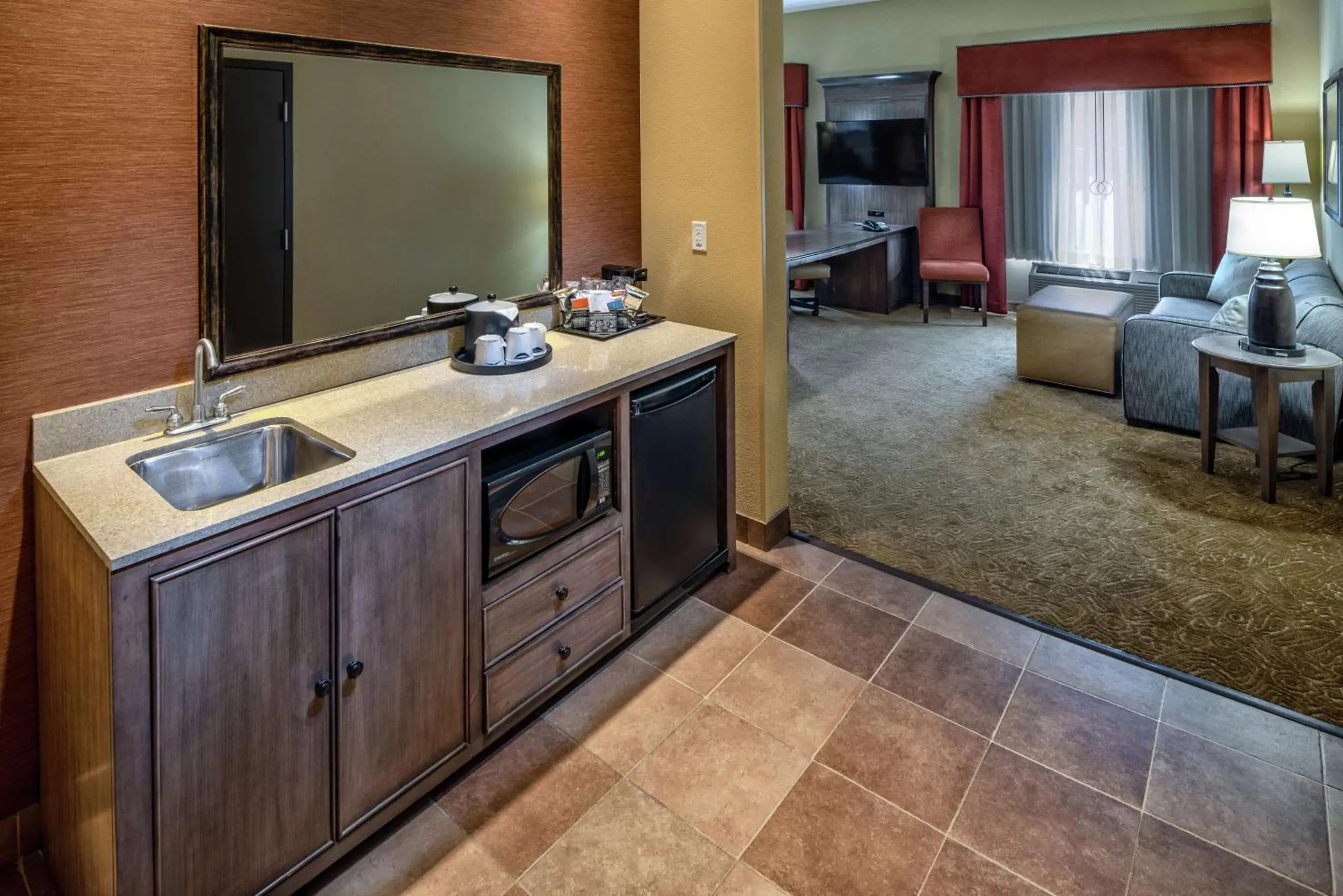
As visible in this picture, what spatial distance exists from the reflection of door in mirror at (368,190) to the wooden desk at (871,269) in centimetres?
446

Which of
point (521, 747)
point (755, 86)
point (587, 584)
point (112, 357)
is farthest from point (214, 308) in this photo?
point (755, 86)

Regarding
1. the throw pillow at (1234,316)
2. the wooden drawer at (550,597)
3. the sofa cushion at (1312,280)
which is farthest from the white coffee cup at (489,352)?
the sofa cushion at (1312,280)

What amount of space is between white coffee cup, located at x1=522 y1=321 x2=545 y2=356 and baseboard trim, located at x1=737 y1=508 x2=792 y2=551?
109 cm

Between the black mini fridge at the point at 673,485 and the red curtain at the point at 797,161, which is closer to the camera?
the black mini fridge at the point at 673,485

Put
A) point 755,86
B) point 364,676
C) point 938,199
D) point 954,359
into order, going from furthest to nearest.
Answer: point 938,199 < point 954,359 < point 755,86 < point 364,676

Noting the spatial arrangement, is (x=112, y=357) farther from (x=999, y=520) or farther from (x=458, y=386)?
(x=999, y=520)

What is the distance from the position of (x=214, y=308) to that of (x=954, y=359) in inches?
195

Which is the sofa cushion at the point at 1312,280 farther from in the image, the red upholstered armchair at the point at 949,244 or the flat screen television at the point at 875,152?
the flat screen television at the point at 875,152

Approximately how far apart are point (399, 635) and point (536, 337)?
963 millimetres

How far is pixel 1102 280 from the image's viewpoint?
6.62m

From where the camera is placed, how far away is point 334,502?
4.81 feet

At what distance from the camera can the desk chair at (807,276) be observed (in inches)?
251

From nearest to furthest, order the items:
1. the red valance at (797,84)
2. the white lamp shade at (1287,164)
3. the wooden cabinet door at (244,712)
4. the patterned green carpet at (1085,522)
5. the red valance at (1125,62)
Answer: the wooden cabinet door at (244,712) → the patterned green carpet at (1085,522) → the white lamp shade at (1287,164) → the red valance at (1125,62) → the red valance at (797,84)

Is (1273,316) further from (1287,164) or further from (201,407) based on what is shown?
(201,407)
